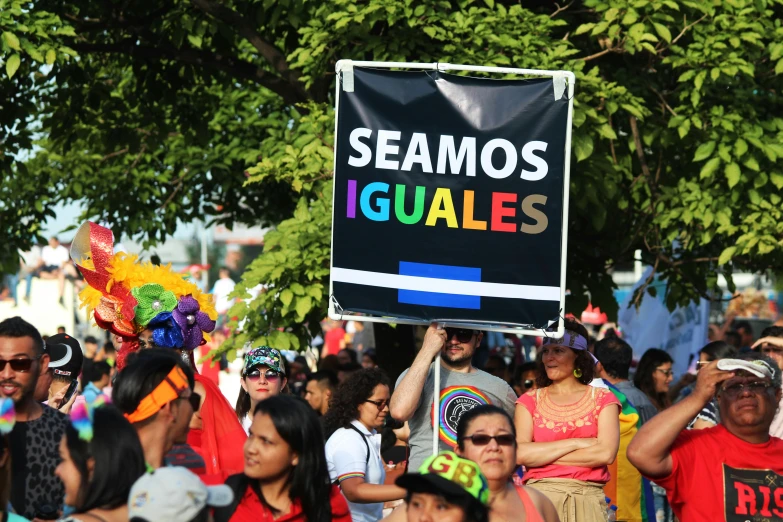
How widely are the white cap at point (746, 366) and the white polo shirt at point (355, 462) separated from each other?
7.71 feet

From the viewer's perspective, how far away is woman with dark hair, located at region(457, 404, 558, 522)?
482 cm

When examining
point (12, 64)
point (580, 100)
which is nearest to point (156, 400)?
point (580, 100)

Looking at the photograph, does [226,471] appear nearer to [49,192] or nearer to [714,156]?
[714,156]

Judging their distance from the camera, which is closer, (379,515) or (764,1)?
(379,515)

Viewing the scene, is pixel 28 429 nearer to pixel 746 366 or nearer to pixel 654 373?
pixel 746 366

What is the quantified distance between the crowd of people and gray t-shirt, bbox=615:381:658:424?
75 centimetres

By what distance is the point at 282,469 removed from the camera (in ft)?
15.0

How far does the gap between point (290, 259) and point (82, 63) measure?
4.56 metres

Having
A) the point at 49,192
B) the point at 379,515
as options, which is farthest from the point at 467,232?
the point at 49,192

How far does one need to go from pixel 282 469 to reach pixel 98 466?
769 millimetres

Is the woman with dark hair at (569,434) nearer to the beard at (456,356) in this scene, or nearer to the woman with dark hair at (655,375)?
the beard at (456,356)

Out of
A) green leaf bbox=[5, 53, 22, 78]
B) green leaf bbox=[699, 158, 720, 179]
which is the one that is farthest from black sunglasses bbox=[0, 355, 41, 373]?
green leaf bbox=[699, 158, 720, 179]

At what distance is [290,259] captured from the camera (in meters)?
9.19

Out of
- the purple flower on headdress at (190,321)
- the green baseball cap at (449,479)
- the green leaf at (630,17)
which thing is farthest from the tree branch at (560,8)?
the green baseball cap at (449,479)
